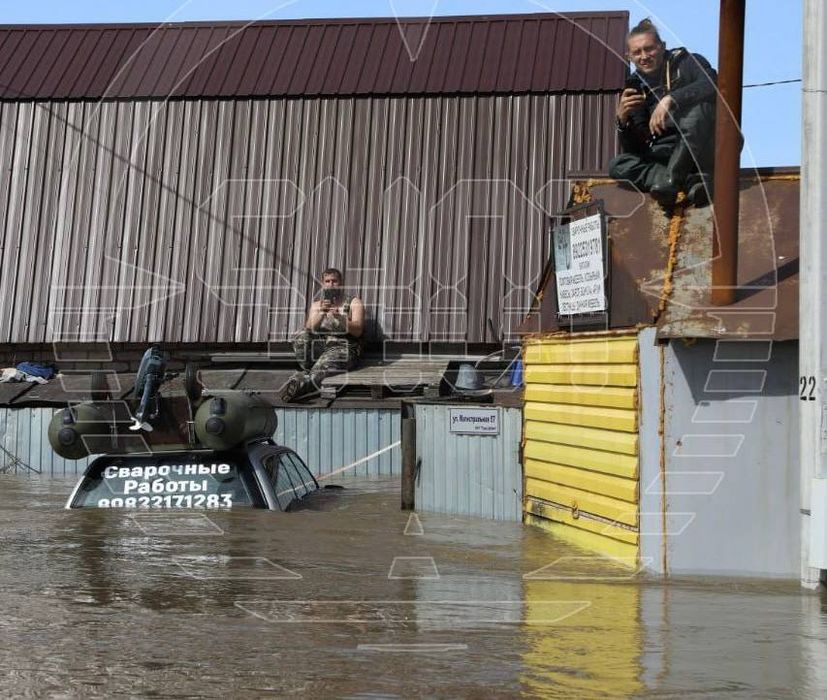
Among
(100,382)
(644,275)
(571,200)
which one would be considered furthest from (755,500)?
(100,382)

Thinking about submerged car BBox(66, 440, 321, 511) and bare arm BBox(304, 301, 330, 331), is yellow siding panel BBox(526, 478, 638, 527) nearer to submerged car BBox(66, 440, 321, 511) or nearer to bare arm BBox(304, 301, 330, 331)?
submerged car BBox(66, 440, 321, 511)

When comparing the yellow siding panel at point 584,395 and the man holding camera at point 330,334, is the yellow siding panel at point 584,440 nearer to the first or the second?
the yellow siding panel at point 584,395

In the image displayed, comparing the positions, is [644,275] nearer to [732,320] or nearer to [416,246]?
[732,320]

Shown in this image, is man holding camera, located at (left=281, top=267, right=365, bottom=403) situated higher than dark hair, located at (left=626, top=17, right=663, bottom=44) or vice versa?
dark hair, located at (left=626, top=17, right=663, bottom=44)

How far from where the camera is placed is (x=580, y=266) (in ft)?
40.3

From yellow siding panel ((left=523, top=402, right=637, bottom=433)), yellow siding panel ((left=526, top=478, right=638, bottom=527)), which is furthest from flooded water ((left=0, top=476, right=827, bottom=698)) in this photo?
yellow siding panel ((left=523, top=402, right=637, bottom=433))

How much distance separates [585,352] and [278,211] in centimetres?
1128

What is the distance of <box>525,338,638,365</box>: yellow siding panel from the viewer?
1095 centimetres

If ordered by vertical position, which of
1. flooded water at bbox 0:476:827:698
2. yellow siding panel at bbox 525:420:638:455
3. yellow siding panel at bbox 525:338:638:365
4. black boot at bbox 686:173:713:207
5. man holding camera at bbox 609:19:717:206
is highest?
man holding camera at bbox 609:19:717:206

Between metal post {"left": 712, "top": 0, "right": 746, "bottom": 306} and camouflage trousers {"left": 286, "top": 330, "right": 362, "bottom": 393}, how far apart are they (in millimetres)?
10630

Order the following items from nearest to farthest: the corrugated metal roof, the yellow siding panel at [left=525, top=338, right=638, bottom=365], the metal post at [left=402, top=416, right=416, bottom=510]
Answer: the yellow siding panel at [left=525, top=338, right=638, bottom=365]
the metal post at [left=402, top=416, right=416, bottom=510]
the corrugated metal roof

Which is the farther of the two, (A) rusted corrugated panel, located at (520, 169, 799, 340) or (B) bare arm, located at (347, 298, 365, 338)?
(B) bare arm, located at (347, 298, 365, 338)

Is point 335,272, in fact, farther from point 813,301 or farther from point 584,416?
point 813,301

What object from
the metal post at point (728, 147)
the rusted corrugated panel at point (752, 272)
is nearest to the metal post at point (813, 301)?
the rusted corrugated panel at point (752, 272)
